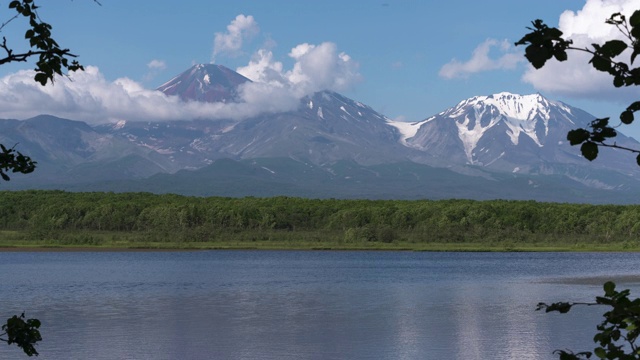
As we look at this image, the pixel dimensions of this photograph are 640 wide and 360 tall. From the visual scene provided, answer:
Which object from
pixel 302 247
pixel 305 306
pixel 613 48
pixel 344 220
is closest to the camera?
pixel 613 48

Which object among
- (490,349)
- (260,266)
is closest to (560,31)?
(490,349)

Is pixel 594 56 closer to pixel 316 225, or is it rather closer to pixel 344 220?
pixel 344 220

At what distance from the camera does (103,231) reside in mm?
114500

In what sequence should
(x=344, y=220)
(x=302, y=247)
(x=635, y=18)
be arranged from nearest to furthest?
(x=635, y=18) → (x=302, y=247) → (x=344, y=220)

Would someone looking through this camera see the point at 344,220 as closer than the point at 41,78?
No

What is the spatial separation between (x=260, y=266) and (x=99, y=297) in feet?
91.3

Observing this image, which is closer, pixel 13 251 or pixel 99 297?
pixel 99 297

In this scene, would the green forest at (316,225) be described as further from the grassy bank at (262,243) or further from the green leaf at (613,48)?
the green leaf at (613,48)

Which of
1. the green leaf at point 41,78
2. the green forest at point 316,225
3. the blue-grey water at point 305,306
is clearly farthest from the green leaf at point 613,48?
the green forest at point 316,225

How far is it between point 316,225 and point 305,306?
74220mm

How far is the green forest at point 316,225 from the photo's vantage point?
104500 mm

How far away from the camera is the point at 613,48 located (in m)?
5.88

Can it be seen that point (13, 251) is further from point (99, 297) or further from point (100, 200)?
point (99, 297)

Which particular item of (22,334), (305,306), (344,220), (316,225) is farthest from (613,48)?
(316,225)
